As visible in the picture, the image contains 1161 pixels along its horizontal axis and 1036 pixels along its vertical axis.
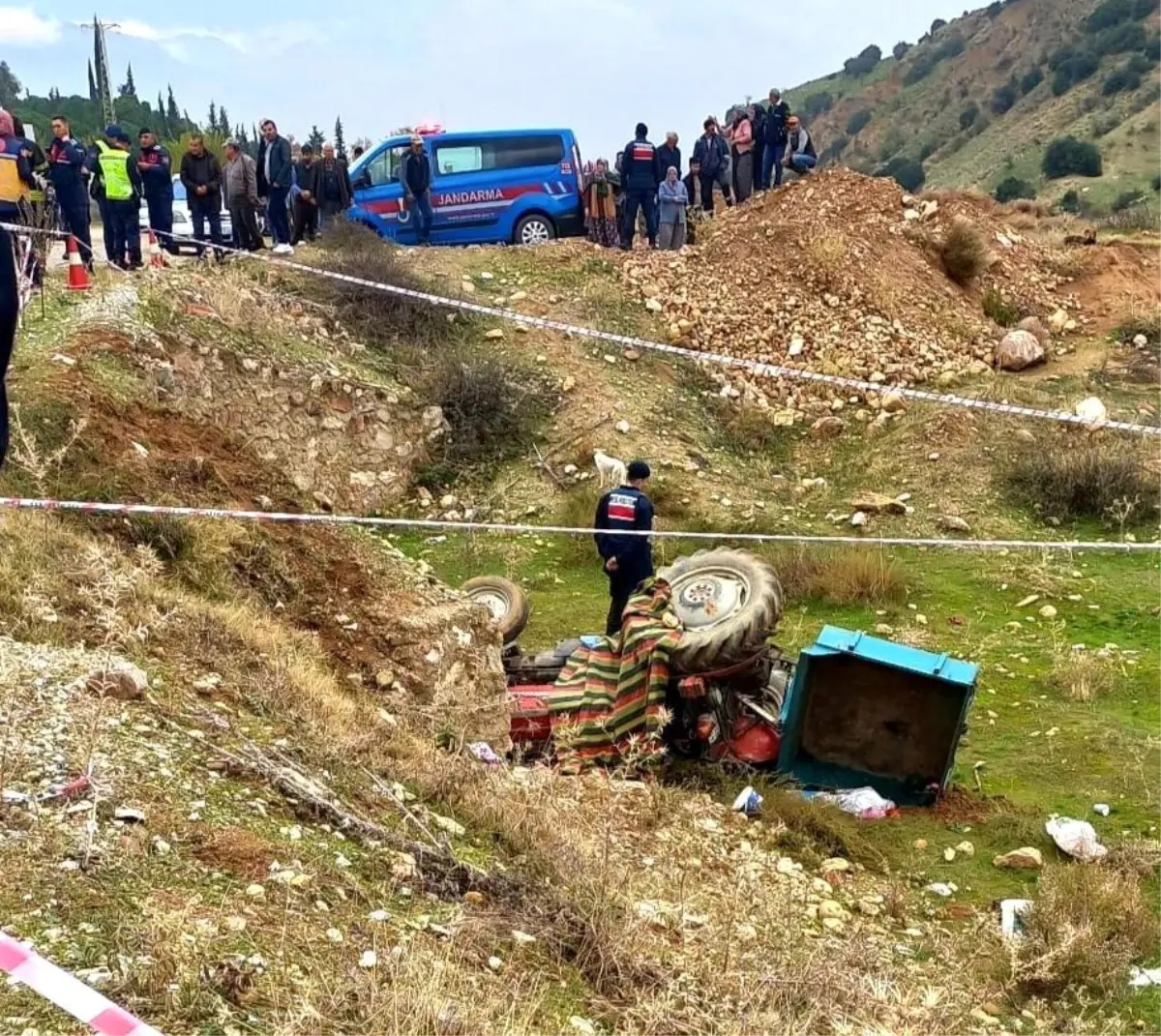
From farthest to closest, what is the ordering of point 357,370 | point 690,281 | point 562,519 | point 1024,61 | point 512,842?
point 1024,61 → point 690,281 → point 357,370 → point 562,519 → point 512,842

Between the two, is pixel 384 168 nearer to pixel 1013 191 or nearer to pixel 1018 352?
pixel 1018 352

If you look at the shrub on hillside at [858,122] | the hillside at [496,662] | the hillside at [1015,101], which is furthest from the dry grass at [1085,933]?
the shrub on hillside at [858,122]

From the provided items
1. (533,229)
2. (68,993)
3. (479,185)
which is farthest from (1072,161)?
(68,993)

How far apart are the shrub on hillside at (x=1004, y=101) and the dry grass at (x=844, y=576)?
65560 millimetres

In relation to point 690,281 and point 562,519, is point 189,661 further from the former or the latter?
point 690,281

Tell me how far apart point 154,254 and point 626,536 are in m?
7.54

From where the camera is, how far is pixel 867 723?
652 cm

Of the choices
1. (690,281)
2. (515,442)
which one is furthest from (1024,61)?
(515,442)

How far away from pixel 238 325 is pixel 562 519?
3.88 m

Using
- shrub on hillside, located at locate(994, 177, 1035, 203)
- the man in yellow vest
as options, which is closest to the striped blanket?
the man in yellow vest

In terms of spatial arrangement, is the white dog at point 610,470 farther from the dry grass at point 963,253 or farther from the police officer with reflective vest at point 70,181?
the dry grass at point 963,253

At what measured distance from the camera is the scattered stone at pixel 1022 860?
5.62 m

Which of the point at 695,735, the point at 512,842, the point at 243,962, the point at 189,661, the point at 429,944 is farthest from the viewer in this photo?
the point at 695,735

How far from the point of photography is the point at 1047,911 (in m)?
4.77
